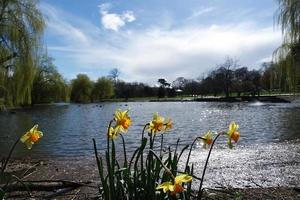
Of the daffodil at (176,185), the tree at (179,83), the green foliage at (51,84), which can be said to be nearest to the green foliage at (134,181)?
the daffodil at (176,185)

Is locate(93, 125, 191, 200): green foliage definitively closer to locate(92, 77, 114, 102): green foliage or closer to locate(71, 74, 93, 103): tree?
locate(71, 74, 93, 103): tree

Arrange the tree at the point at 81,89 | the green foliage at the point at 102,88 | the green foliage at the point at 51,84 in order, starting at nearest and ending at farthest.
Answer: the green foliage at the point at 51,84 → the tree at the point at 81,89 → the green foliage at the point at 102,88

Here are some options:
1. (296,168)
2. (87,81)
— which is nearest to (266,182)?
(296,168)

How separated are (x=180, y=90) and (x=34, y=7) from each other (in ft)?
398

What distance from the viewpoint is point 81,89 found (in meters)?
99.4

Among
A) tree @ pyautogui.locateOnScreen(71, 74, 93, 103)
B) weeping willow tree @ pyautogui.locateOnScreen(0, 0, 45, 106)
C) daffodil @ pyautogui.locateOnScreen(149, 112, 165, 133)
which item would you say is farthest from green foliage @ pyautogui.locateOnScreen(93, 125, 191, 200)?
tree @ pyautogui.locateOnScreen(71, 74, 93, 103)

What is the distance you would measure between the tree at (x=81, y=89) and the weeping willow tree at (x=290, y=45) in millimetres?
82565

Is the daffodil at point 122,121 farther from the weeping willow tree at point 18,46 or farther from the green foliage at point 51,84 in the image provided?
the green foliage at point 51,84

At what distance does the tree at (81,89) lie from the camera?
318ft

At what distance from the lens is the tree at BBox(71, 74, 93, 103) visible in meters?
96.8

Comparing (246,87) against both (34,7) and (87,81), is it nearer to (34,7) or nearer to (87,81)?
→ (87,81)

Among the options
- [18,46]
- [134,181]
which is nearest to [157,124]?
[134,181]

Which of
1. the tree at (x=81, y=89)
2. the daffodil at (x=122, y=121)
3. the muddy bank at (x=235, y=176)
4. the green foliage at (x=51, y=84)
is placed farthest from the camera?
the tree at (x=81, y=89)

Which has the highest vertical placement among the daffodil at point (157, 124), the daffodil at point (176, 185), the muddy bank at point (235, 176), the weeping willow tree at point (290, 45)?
the weeping willow tree at point (290, 45)
